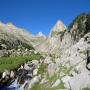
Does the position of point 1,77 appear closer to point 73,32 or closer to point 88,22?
point 88,22

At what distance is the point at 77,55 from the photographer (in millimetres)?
61125

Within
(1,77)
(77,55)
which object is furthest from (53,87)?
(1,77)

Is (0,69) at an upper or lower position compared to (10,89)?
upper

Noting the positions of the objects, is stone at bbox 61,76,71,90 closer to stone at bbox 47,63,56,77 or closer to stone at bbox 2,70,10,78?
stone at bbox 47,63,56,77

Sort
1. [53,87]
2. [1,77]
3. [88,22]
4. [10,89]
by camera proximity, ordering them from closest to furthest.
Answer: [53,87], [10,89], [1,77], [88,22]

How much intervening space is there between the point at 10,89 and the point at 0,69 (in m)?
37.8

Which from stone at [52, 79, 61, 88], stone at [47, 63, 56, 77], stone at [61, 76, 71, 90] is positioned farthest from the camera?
stone at [47, 63, 56, 77]

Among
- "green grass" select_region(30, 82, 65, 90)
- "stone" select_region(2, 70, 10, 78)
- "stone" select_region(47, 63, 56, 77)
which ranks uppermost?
"stone" select_region(2, 70, 10, 78)

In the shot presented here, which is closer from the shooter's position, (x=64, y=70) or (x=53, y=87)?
(x=53, y=87)

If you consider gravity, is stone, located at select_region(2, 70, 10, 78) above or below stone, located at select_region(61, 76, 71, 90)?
above

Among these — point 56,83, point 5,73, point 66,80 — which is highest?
point 5,73

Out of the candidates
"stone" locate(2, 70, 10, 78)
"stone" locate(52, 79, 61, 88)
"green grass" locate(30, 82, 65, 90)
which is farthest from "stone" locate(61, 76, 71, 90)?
"stone" locate(2, 70, 10, 78)

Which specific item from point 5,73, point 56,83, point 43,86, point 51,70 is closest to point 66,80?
point 56,83

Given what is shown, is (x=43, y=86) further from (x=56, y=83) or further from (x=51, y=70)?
(x=51, y=70)
